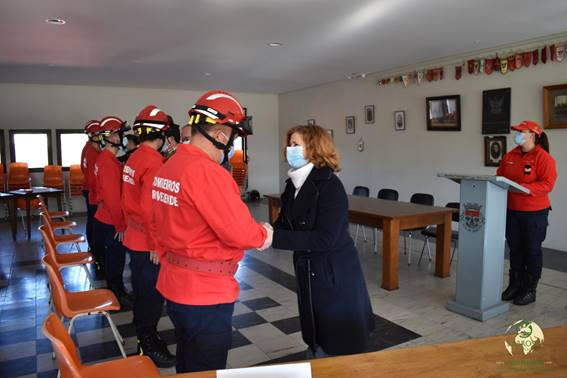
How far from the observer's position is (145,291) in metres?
3.10

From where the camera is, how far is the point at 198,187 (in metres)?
1.70

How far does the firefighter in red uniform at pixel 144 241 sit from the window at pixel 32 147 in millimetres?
8168

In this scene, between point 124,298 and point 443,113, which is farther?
point 443,113

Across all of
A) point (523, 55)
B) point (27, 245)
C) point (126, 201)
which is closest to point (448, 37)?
point (523, 55)

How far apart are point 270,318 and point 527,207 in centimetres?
248

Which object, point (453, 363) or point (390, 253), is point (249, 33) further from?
point (453, 363)

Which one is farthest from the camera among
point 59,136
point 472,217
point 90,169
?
point 59,136

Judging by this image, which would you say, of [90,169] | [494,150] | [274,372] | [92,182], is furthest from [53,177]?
[274,372]

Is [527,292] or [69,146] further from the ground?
[69,146]

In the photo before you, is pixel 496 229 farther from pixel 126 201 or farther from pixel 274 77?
pixel 274 77

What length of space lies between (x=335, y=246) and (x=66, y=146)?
981cm

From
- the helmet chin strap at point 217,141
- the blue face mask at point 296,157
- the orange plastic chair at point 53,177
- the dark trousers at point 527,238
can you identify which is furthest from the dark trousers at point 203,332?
the orange plastic chair at point 53,177

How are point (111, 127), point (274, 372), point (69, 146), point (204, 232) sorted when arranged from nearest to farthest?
point (274, 372)
point (204, 232)
point (111, 127)
point (69, 146)

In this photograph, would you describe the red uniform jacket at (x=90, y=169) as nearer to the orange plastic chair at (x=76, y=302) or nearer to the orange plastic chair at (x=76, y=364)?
the orange plastic chair at (x=76, y=302)
